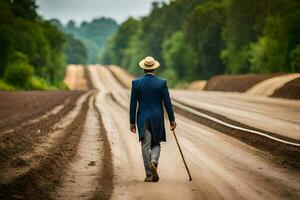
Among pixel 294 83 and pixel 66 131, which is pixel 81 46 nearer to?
pixel 294 83

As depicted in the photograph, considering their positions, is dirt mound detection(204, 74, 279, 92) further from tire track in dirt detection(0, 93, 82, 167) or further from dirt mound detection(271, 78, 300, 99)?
tire track in dirt detection(0, 93, 82, 167)

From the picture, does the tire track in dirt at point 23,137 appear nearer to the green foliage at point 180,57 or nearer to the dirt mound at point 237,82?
the dirt mound at point 237,82

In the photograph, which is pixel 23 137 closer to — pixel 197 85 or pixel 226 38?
pixel 226 38

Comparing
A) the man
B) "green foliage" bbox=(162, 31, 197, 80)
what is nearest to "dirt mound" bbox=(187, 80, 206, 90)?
"green foliage" bbox=(162, 31, 197, 80)

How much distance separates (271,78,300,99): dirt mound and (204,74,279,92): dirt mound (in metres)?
9.33

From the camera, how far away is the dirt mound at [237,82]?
49.3 meters

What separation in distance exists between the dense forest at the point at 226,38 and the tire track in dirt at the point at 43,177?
34.9 meters

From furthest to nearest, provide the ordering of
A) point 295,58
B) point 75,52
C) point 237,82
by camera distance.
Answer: point 75,52
point 237,82
point 295,58

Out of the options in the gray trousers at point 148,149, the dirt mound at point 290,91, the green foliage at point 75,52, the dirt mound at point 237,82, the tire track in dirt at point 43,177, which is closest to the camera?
the tire track in dirt at point 43,177

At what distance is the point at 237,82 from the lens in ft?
178

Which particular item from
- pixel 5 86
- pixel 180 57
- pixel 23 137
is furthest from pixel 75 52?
pixel 23 137

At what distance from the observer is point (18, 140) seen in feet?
50.2

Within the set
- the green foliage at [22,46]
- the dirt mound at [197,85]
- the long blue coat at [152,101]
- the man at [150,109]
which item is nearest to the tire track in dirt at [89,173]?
the man at [150,109]

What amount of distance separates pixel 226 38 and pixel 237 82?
1644 centimetres
